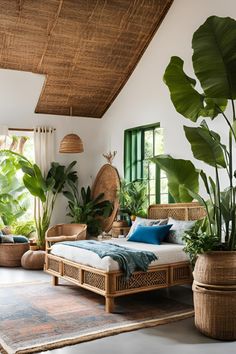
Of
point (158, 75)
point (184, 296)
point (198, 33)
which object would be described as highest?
point (158, 75)

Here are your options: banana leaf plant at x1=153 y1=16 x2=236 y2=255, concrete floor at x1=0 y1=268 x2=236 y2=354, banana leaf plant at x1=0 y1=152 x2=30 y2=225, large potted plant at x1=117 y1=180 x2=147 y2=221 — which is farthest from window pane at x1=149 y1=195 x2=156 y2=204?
concrete floor at x1=0 y1=268 x2=236 y2=354

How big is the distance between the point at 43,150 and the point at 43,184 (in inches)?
30.2

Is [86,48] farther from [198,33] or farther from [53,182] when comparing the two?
[198,33]

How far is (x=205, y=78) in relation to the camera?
4004mm

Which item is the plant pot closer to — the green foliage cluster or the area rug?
the area rug

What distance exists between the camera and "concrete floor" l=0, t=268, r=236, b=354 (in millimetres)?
3658

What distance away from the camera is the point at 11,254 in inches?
303

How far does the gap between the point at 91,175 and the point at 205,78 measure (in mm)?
5370

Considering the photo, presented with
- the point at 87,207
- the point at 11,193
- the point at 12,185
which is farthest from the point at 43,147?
the point at 87,207

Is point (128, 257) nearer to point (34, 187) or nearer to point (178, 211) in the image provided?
point (178, 211)

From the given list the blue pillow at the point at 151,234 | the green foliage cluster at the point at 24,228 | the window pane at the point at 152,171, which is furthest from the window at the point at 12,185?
the blue pillow at the point at 151,234

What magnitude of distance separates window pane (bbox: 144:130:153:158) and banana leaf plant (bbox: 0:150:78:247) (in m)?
1.65

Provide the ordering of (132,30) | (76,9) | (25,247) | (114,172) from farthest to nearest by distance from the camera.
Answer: (114,172)
(25,247)
(132,30)
(76,9)

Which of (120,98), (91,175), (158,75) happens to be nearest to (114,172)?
(91,175)
